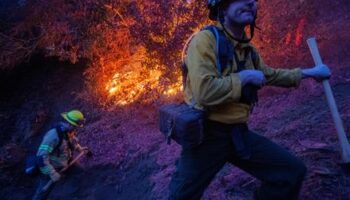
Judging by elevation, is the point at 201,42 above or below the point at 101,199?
above

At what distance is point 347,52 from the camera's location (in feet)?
29.9

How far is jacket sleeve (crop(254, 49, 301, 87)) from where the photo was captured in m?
3.40

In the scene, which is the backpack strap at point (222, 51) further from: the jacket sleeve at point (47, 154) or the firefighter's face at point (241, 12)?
the jacket sleeve at point (47, 154)

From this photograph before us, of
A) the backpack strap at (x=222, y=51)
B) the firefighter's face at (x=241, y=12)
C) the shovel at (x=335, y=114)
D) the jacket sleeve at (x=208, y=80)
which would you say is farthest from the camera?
the shovel at (x=335, y=114)

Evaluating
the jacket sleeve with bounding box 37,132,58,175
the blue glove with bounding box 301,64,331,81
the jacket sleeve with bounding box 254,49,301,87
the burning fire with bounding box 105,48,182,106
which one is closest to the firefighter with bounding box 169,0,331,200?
the jacket sleeve with bounding box 254,49,301,87

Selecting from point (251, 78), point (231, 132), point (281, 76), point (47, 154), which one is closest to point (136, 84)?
point (47, 154)

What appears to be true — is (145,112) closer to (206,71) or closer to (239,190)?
(239,190)

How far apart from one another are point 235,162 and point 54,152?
17.0 feet

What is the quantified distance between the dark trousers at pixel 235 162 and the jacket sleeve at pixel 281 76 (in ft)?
1.85

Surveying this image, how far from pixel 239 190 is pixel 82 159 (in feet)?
19.3

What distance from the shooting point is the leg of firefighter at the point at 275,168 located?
125 inches

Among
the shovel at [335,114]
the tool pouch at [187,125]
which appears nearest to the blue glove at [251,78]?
the tool pouch at [187,125]

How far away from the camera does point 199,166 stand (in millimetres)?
3084

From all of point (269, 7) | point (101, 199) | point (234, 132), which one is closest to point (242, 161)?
point (234, 132)
